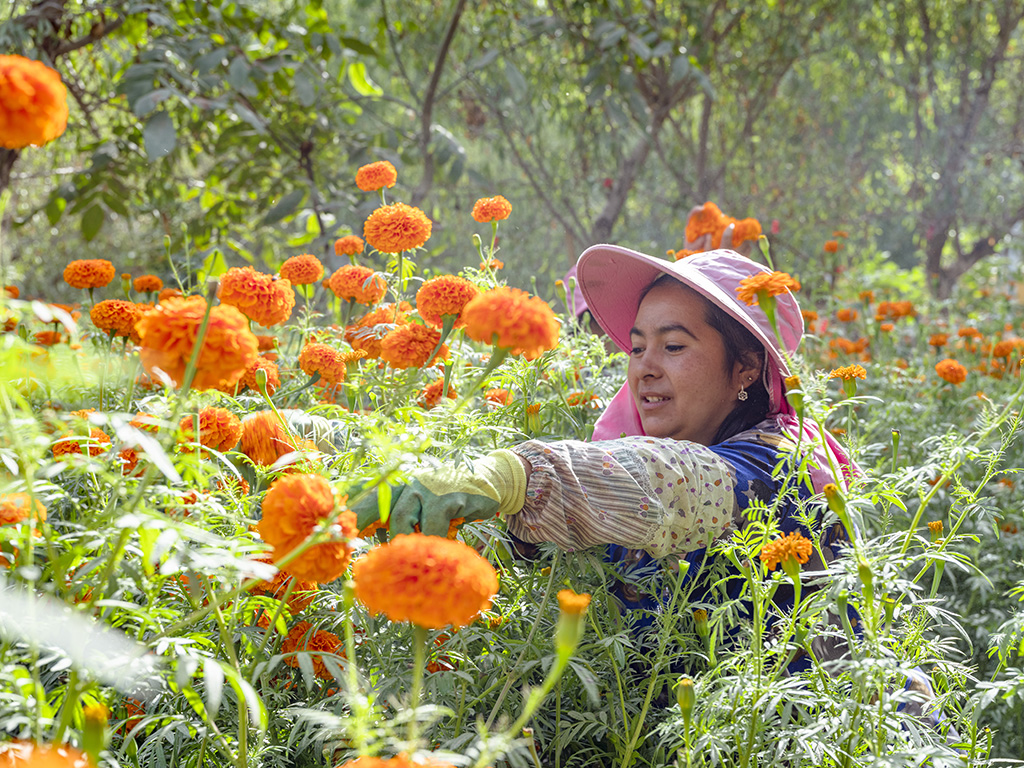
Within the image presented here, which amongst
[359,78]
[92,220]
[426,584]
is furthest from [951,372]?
[92,220]

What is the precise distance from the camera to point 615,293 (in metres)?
1.55

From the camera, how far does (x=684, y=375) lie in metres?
1.33

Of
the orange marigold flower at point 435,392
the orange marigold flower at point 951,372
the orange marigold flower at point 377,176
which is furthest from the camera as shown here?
the orange marigold flower at point 951,372

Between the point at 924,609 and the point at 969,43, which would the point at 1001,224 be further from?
the point at 924,609

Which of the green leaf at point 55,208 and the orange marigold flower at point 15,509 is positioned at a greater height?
the orange marigold flower at point 15,509

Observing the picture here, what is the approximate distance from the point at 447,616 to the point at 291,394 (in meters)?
0.80

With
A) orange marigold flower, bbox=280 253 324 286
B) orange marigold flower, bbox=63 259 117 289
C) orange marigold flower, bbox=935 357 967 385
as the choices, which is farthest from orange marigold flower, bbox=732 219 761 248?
orange marigold flower, bbox=63 259 117 289

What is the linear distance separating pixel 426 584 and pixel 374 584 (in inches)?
1.6

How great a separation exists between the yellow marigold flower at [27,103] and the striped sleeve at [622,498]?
1.98 ft

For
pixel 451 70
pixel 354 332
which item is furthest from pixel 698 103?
pixel 354 332

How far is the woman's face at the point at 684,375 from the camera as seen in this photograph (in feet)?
4.39

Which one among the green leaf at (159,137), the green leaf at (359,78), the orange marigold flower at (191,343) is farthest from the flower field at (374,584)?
the green leaf at (359,78)

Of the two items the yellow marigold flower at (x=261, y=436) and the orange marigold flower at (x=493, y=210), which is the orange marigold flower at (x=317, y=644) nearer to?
the yellow marigold flower at (x=261, y=436)

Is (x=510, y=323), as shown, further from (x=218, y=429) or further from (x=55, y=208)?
(x=55, y=208)
